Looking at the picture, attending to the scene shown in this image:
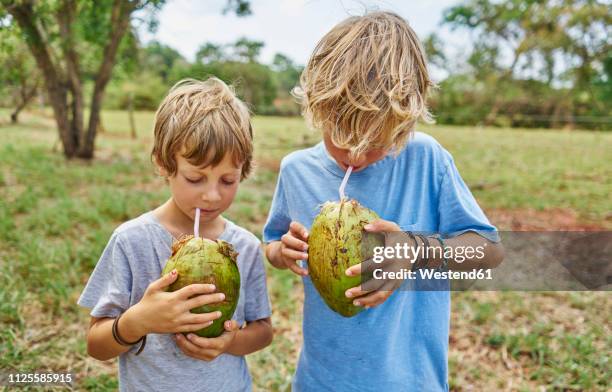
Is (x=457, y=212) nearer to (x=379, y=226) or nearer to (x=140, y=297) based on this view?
(x=379, y=226)

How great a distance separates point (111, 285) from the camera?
1345 millimetres

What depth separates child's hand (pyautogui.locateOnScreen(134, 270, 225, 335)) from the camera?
1145mm

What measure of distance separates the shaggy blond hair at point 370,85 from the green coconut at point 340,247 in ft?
0.53

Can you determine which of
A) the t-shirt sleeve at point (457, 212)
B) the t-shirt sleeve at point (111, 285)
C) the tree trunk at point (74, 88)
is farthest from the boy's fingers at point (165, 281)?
the tree trunk at point (74, 88)

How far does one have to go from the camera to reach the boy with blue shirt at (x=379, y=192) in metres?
1.26

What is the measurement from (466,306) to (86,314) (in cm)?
251

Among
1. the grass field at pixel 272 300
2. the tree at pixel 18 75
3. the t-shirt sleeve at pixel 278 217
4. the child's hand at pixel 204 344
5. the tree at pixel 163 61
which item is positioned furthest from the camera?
the tree at pixel 163 61

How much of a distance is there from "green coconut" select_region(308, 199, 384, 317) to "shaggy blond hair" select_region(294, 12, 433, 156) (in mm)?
162

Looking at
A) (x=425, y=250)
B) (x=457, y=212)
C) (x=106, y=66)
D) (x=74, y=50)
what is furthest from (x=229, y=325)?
(x=74, y=50)

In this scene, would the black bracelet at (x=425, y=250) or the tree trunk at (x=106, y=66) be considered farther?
the tree trunk at (x=106, y=66)

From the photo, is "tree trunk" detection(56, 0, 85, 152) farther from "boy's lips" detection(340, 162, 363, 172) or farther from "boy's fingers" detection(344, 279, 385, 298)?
"boy's fingers" detection(344, 279, 385, 298)

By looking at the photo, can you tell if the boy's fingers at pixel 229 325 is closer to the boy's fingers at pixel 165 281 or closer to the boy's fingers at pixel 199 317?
the boy's fingers at pixel 199 317

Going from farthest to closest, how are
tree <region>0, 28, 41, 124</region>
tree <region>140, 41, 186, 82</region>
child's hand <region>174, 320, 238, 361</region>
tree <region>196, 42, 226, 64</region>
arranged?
tree <region>140, 41, 186, 82</region>
tree <region>196, 42, 226, 64</region>
tree <region>0, 28, 41, 124</region>
child's hand <region>174, 320, 238, 361</region>

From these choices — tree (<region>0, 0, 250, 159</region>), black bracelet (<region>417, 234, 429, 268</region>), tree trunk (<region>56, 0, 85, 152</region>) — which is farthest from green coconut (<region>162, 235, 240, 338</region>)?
tree trunk (<region>56, 0, 85, 152</region>)
